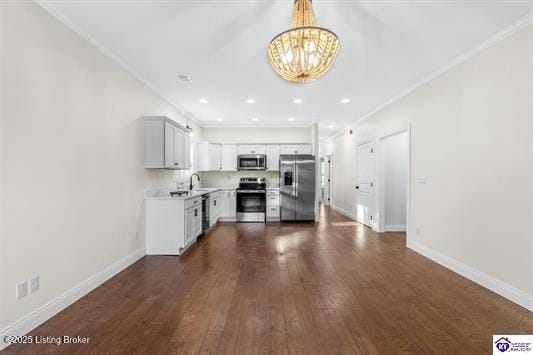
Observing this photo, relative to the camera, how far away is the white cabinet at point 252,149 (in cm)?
704

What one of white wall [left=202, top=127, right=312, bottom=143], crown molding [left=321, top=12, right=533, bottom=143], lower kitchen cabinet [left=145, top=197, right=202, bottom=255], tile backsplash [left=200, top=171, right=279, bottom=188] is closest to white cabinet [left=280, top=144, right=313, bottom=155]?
white wall [left=202, top=127, right=312, bottom=143]

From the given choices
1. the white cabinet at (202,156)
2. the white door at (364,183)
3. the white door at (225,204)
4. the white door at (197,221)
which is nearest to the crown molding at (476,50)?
the white door at (364,183)

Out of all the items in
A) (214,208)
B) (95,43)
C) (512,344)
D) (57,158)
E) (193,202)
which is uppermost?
(95,43)

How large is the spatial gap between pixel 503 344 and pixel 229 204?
5.73m

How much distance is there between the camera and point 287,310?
2.29 m

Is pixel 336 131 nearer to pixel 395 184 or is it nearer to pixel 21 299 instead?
pixel 395 184

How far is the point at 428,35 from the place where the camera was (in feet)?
8.61

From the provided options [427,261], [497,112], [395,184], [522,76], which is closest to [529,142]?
[497,112]

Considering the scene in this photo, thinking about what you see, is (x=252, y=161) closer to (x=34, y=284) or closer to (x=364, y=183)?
(x=364, y=183)

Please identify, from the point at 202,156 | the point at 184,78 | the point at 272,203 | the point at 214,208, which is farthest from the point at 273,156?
the point at 184,78

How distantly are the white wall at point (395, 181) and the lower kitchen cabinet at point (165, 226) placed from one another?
436cm

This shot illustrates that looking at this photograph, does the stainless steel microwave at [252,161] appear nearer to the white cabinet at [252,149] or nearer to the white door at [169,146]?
the white cabinet at [252,149]

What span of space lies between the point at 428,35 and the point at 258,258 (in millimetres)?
3555

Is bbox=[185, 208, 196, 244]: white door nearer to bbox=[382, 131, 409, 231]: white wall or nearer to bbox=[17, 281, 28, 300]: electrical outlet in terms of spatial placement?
bbox=[17, 281, 28, 300]: electrical outlet
